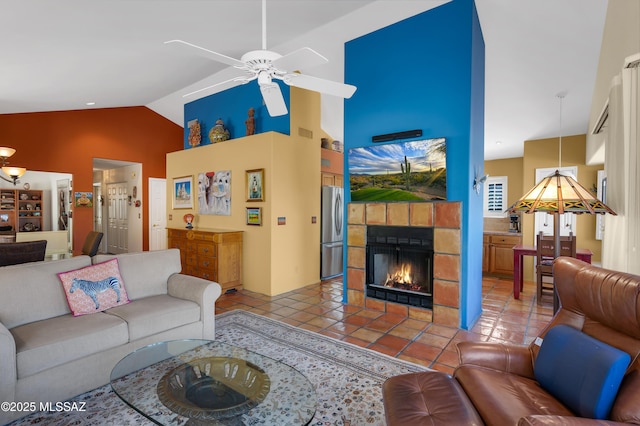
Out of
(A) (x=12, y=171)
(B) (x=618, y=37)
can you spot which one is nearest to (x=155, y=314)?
(B) (x=618, y=37)

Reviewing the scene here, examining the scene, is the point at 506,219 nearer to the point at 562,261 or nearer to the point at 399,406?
the point at 562,261

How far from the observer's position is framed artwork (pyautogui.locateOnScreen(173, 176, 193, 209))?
6095 mm

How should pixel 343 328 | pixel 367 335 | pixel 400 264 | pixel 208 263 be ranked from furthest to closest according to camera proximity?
1. pixel 208 263
2. pixel 400 264
3. pixel 343 328
4. pixel 367 335

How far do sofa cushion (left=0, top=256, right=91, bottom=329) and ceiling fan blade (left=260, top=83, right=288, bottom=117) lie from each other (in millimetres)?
2211

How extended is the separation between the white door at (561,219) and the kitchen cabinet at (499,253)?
79 centimetres

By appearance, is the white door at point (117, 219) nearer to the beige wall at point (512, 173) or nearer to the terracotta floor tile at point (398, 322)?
the terracotta floor tile at point (398, 322)

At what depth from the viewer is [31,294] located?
2455mm

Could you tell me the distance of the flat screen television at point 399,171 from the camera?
3617mm

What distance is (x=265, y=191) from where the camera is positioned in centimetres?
485

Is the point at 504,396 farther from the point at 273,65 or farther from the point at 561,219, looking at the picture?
the point at 561,219

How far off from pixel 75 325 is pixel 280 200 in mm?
3005

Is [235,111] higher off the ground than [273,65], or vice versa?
[235,111]

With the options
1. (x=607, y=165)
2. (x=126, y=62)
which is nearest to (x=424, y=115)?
(x=607, y=165)

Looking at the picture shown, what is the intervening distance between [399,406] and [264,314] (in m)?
2.69
